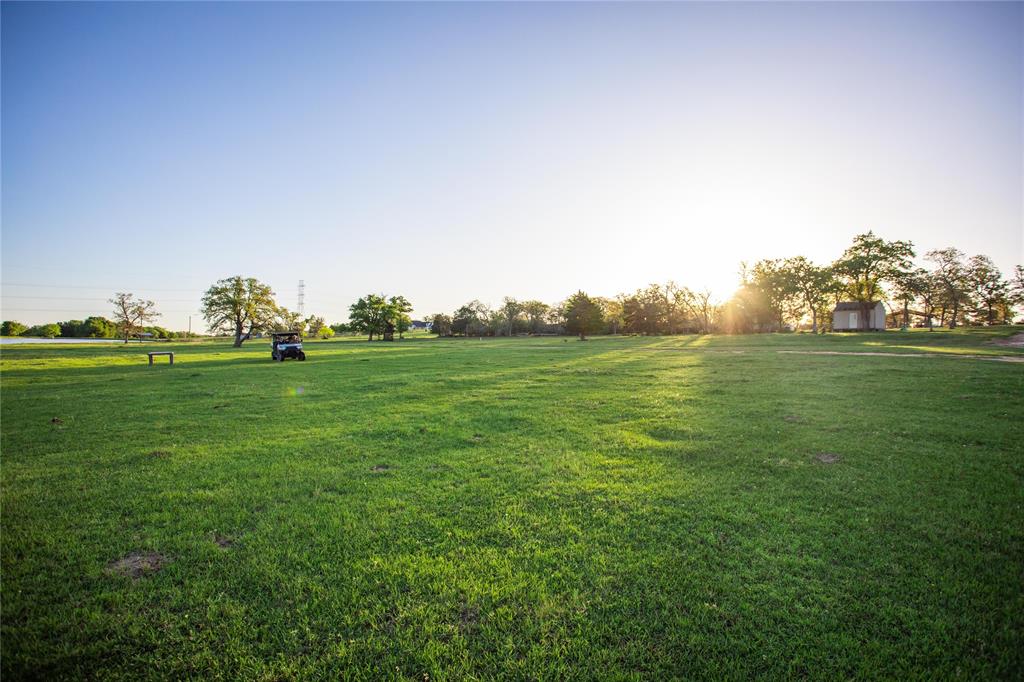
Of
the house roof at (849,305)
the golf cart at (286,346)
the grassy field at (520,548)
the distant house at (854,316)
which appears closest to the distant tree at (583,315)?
the golf cart at (286,346)

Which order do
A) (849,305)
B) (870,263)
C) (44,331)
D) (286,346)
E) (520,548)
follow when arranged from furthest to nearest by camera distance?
(44,331)
(849,305)
(870,263)
(286,346)
(520,548)

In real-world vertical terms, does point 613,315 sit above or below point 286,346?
above

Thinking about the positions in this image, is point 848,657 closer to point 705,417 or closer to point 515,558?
point 515,558

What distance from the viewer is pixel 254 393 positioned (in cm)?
1430

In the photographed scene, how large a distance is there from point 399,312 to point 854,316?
87719mm

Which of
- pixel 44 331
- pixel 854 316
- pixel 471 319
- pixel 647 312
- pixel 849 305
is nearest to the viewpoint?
pixel 854 316

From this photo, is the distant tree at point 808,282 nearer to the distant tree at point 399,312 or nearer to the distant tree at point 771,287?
the distant tree at point 771,287

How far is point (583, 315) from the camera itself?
65.2 metres

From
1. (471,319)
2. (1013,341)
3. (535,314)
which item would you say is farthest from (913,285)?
(471,319)

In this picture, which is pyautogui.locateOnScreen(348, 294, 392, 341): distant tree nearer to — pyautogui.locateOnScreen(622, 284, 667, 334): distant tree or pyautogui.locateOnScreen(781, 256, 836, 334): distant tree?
→ pyautogui.locateOnScreen(622, 284, 667, 334): distant tree

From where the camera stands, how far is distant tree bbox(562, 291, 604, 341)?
6481 cm

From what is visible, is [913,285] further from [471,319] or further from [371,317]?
[371,317]

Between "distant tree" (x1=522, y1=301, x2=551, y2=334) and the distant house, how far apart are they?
5757cm

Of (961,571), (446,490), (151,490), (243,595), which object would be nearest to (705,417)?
(961,571)
